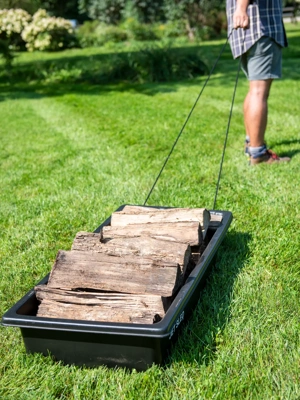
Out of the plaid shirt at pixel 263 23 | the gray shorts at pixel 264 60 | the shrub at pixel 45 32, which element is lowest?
the shrub at pixel 45 32

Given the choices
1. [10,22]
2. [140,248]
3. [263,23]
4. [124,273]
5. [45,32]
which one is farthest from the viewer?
[45,32]

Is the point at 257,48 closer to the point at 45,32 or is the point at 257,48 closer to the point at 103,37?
the point at 45,32

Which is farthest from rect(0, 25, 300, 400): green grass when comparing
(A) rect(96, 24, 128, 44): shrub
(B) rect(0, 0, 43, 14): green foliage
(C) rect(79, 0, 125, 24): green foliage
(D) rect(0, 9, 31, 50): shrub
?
(C) rect(79, 0, 125, 24): green foliage

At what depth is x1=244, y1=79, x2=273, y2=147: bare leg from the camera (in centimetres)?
467

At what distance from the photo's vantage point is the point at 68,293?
240 centimetres

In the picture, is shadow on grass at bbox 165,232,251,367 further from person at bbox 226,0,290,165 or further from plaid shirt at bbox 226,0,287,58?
plaid shirt at bbox 226,0,287,58

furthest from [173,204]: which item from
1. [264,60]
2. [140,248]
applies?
[264,60]

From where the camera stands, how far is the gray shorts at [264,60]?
4.56 metres

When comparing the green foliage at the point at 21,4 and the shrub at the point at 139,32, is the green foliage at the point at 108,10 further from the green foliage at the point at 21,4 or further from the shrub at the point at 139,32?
the green foliage at the point at 21,4

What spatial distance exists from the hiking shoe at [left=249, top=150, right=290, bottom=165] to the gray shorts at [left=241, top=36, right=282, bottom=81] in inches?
26.1

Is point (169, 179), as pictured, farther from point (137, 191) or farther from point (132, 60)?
point (132, 60)

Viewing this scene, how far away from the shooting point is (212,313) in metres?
2.52

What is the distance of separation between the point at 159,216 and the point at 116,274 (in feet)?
2.04

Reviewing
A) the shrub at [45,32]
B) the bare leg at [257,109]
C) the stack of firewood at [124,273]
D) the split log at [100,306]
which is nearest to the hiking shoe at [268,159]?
the bare leg at [257,109]
